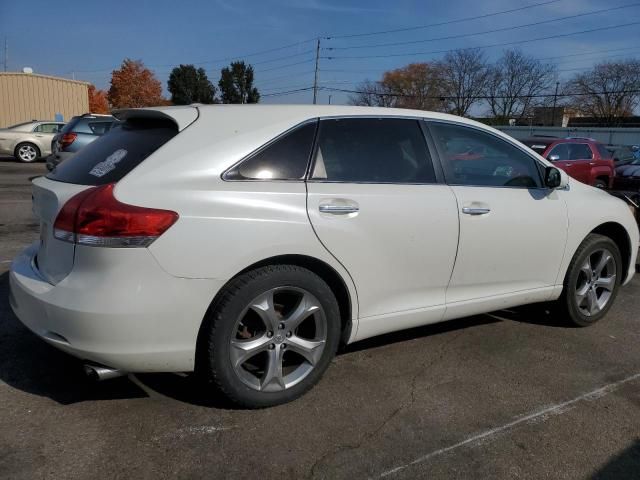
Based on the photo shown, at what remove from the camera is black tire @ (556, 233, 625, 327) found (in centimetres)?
438

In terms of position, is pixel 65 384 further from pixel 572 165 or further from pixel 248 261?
pixel 572 165

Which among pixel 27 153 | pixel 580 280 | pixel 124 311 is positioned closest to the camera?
pixel 124 311

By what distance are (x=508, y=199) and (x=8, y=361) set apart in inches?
133

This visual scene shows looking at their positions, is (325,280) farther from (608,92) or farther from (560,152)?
(608,92)

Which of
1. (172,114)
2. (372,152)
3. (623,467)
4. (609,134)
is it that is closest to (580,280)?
(623,467)

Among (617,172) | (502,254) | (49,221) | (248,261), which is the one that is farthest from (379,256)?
(617,172)

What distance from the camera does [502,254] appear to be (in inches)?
151

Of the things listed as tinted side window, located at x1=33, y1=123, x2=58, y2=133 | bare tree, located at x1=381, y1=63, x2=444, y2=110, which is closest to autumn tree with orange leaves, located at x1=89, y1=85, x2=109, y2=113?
bare tree, located at x1=381, y1=63, x2=444, y2=110

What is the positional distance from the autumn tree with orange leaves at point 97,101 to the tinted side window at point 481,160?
78.5 meters

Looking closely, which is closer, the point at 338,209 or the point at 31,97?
the point at 338,209

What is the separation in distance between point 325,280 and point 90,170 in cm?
140

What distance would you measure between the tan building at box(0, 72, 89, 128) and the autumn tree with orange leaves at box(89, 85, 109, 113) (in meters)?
43.6

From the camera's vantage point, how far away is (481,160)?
3.94 meters

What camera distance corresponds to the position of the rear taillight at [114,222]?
8.42 ft
